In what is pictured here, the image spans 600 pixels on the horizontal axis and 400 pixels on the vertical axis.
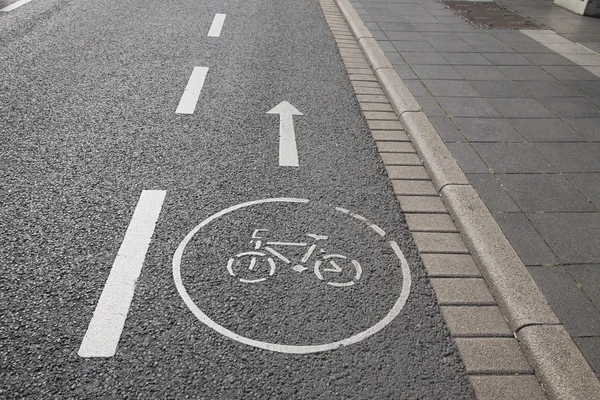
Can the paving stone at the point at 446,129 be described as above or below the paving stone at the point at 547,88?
below

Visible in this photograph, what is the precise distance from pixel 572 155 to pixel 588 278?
6.95ft

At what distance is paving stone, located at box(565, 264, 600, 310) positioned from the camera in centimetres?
363

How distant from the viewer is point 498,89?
23.3 ft

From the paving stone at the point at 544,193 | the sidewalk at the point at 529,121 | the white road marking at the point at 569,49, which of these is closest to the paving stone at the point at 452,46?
the sidewalk at the point at 529,121

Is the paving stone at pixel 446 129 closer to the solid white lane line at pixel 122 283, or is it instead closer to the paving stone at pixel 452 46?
the paving stone at pixel 452 46

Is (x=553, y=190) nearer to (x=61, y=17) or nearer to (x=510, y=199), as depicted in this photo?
(x=510, y=199)

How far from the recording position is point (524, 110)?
6.48 metres

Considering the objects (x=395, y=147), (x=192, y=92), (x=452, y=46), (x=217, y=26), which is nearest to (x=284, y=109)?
(x=192, y=92)

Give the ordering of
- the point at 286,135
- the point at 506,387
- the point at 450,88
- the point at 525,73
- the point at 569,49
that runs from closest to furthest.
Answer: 1. the point at 506,387
2. the point at 286,135
3. the point at 450,88
4. the point at 525,73
5. the point at 569,49

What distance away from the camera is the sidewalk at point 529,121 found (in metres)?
3.92

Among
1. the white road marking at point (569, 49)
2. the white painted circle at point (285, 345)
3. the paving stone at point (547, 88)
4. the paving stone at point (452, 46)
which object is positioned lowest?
the white painted circle at point (285, 345)

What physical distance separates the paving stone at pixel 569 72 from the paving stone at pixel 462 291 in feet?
16.6

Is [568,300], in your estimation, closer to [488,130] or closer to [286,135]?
[488,130]

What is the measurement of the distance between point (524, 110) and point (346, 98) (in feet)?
7.18
